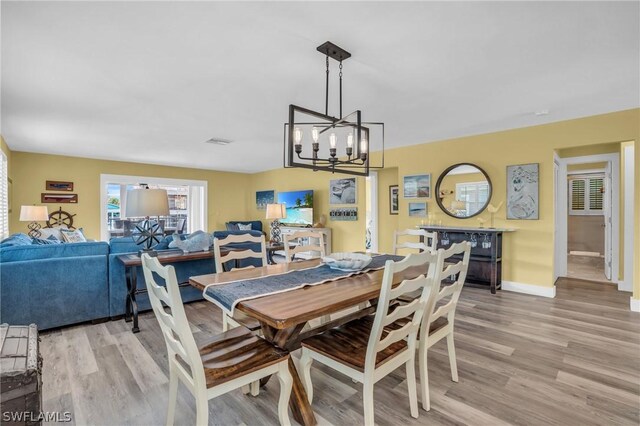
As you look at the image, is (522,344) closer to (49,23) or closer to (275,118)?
(275,118)

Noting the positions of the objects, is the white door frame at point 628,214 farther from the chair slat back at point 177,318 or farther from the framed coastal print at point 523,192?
the chair slat back at point 177,318

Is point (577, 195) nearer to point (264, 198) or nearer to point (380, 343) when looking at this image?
point (264, 198)

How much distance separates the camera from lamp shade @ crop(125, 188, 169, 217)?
2.98 meters

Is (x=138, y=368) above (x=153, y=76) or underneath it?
underneath

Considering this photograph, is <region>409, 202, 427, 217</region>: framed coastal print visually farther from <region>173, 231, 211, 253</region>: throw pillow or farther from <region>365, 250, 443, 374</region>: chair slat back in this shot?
<region>365, 250, 443, 374</region>: chair slat back

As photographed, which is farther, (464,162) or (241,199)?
(241,199)

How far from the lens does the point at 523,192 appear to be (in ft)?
13.8

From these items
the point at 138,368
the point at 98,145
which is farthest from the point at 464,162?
the point at 98,145

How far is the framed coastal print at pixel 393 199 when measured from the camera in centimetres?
632

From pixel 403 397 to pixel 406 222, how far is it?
3.80 m

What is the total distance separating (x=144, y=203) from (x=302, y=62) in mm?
2006

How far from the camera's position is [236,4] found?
1.74 m

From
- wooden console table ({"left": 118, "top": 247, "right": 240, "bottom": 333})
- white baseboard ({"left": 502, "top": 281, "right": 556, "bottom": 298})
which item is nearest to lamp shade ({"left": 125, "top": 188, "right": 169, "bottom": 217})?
wooden console table ({"left": 118, "top": 247, "right": 240, "bottom": 333})

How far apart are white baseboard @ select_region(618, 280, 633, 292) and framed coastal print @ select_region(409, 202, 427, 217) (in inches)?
109
